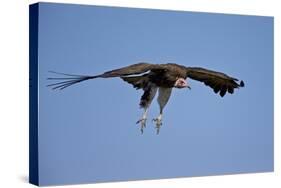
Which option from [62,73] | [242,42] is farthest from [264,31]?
[62,73]

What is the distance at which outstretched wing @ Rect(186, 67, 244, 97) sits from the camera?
9484 millimetres

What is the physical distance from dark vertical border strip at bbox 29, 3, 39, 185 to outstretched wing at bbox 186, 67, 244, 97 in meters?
1.84

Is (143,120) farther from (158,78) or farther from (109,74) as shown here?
(109,74)

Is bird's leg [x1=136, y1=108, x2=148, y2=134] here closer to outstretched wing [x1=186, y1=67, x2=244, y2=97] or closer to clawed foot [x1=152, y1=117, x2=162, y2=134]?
clawed foot [x1=152, y1=117, x2=162, y2=134]

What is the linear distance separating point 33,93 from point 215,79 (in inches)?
88.2

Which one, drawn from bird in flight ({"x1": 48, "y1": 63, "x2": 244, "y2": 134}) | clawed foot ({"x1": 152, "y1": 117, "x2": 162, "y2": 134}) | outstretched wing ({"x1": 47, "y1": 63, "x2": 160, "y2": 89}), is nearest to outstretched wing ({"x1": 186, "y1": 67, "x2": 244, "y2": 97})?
bird in flight ({"x1": 48, "y1": 63, "x2": 244, "y2": 134})

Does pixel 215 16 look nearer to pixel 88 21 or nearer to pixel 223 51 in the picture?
pixel 223 51

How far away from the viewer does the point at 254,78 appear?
9992 mm

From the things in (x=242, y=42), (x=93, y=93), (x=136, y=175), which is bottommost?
(x=136, y=175)

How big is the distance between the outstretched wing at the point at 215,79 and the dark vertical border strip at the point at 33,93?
1835mm

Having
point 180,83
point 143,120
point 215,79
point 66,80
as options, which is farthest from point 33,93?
point 215,79

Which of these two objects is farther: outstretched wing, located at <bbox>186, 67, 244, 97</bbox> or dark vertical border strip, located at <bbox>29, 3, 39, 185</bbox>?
outstretched wing, located at <bbox>186, 67, 244, 97</bbox>

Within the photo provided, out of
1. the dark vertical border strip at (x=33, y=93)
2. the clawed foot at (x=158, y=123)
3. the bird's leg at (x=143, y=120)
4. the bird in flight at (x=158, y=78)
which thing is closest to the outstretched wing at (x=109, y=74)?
the bird in flight at (x=158, y=78)

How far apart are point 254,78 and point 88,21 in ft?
7.72
